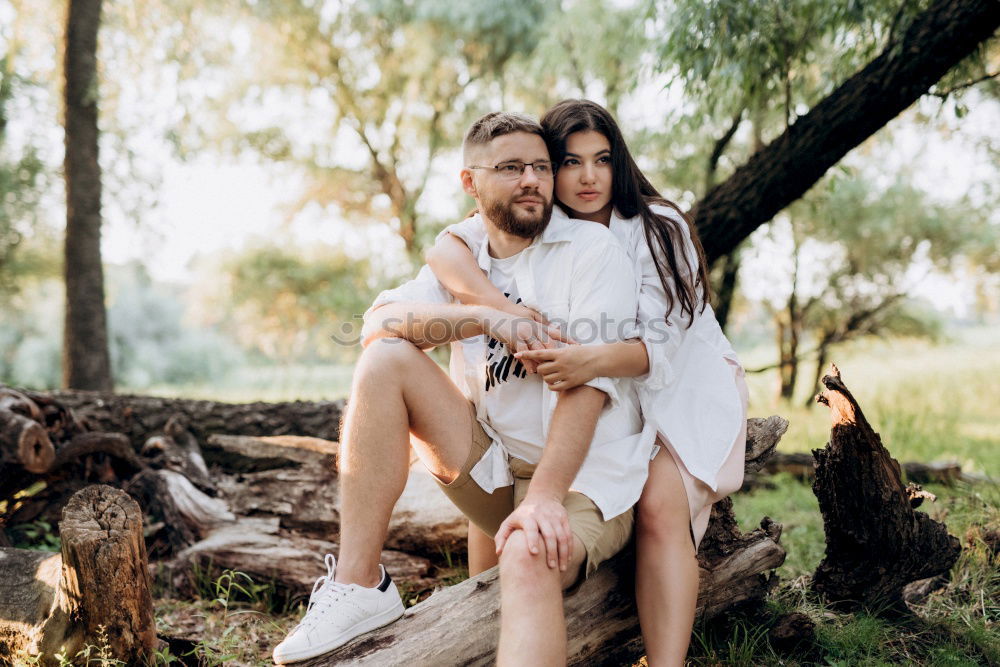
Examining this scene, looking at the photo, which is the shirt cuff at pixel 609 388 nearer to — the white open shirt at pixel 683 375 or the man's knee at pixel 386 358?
the white open shirt at pixel 683 375

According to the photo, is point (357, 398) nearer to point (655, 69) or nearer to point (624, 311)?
point (624, 311)

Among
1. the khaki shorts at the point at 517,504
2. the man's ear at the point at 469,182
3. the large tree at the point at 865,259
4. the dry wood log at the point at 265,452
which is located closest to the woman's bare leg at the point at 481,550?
the khaki shorts at the point at 517,504

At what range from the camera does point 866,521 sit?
2.52m

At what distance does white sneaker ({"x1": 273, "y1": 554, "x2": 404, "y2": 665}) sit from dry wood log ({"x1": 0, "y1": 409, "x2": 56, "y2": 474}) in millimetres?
2408

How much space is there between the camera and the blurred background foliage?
423 cm

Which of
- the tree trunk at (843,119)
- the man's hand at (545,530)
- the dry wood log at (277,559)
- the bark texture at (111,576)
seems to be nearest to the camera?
the man's hand at (545,530)

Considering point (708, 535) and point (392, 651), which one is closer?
point (392, 651)

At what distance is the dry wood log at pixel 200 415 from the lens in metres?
4.49

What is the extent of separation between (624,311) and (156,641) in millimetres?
1908

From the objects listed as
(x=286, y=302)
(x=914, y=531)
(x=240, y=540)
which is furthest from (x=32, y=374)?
(x=914, y=531)

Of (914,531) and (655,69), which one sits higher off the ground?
(655,69)

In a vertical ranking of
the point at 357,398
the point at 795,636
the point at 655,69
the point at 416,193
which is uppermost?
the point at 416,193

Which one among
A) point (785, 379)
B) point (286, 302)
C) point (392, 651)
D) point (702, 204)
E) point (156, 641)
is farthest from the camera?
point (286, 302)

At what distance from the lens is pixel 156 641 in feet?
7.30
